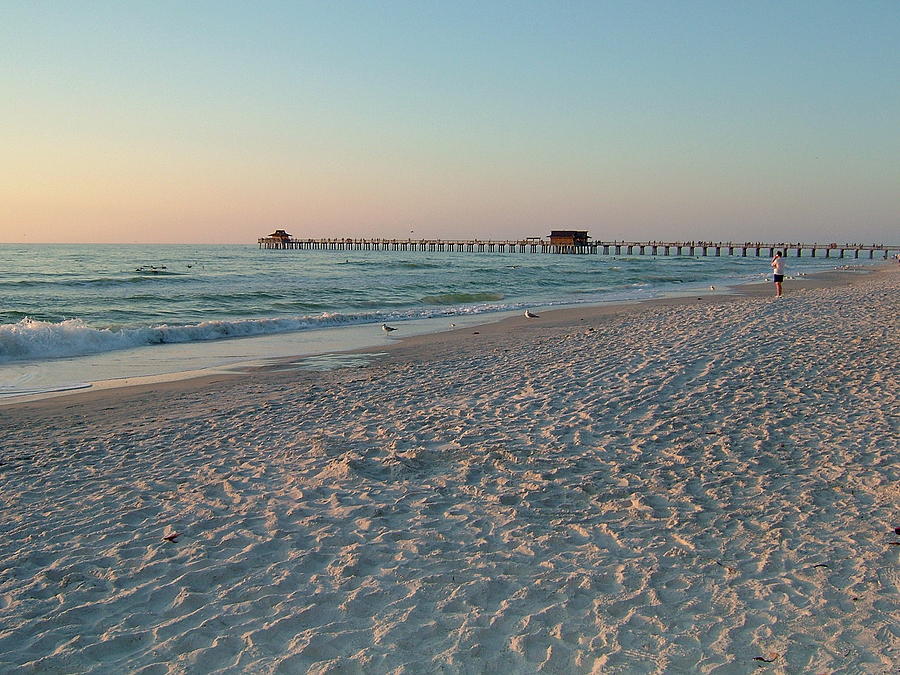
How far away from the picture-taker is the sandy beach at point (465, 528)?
3.04m

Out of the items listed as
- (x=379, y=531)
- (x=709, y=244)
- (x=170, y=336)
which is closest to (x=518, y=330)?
(x=170, y=336)

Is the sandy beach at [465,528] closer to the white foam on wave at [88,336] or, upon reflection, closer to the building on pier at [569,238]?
the white foam on wave at [88,336]

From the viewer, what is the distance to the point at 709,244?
88.8m

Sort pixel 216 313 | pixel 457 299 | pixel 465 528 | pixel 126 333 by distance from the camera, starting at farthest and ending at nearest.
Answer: pixel 457 299 → pixel 216 313 → pixel 126 333 → pixel 465 528

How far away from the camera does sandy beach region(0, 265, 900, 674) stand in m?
3.04

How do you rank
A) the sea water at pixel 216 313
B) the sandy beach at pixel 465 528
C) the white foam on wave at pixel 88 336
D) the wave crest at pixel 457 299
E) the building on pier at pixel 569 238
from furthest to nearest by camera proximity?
the building on pier at pixel 569 238, the wave crest at pixel 457 299, the white foam on wave at pixel 88 336, the sea water at pixel 216 313, the sandy beach at pixel 465 528

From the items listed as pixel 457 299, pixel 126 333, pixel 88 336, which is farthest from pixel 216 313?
pixel 457 299

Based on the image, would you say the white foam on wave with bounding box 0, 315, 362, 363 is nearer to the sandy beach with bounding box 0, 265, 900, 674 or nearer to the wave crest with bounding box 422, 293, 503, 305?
the sandy beach with bounding box 0, 265, 900, 674

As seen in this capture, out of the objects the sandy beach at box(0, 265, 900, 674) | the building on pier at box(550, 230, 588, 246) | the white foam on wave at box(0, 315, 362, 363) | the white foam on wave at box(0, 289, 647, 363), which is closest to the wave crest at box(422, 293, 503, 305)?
the white foam on wave at box(0, 289, 647, 363)

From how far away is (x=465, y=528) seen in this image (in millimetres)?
4227

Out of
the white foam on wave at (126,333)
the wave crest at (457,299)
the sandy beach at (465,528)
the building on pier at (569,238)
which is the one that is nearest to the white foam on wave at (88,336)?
the white foam on wave at (126,333)

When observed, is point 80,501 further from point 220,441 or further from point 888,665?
point 888,665

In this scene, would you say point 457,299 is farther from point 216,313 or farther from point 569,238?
point 569,238

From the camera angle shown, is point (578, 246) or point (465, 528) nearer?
point (465, 528)
